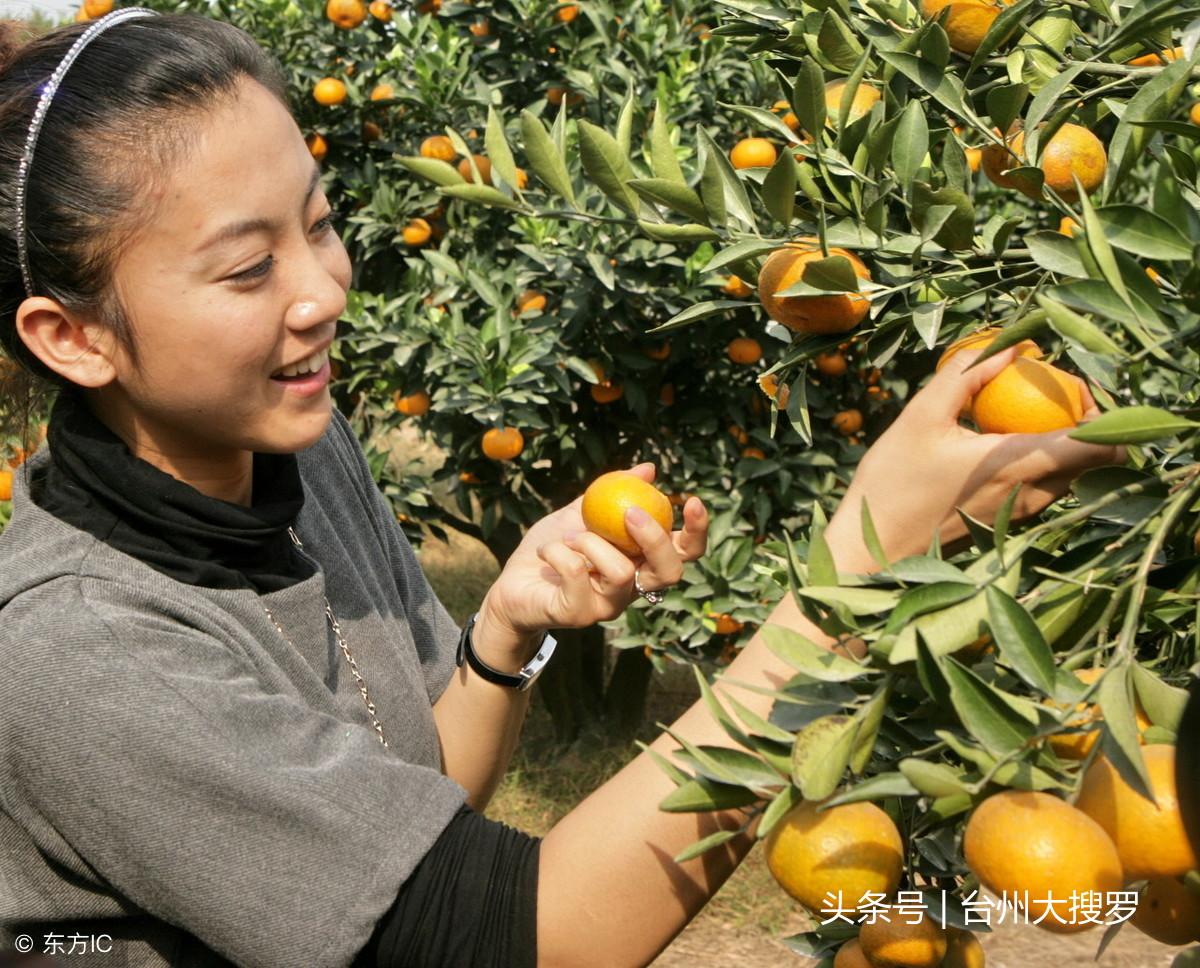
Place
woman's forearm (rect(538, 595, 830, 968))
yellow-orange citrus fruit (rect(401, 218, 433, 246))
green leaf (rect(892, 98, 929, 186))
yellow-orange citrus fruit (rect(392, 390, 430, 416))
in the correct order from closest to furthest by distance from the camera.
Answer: green leaf (rect(892, 98, 929, 186)), woman's forearm (rect(538, 595, 830, 968)), yellow-orange citrus fruit (rect(392, 390, 430, 416)), yellow-orange citrus fruit (rect(401, 218, 433, 246))

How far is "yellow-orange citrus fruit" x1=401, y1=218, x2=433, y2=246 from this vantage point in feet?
10.8

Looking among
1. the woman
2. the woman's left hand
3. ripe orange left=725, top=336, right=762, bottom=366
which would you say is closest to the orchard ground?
ripe orange left=725, top=336, right=762, bottom=366

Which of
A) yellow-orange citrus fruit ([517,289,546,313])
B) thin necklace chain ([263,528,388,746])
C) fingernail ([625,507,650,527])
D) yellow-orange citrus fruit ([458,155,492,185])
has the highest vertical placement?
fingernail ([625,507,650,527])

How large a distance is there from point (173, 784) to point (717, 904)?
7.97ft

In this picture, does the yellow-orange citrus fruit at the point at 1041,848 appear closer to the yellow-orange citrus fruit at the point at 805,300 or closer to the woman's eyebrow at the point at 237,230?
the yellow-orange citrus fruit at the point at 805,300

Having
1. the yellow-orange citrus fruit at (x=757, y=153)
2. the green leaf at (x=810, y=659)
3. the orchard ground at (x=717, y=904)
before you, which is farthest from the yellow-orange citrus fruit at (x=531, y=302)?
the green leaf at (x=810, y=659)

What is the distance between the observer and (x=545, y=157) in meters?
1.09

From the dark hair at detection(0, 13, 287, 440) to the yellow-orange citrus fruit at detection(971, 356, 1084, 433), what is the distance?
709 millimetres

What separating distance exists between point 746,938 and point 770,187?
2.54 metres

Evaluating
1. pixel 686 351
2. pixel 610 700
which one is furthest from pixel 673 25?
pixel 610 700

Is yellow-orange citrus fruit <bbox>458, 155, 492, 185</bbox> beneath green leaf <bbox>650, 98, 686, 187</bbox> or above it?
beneath

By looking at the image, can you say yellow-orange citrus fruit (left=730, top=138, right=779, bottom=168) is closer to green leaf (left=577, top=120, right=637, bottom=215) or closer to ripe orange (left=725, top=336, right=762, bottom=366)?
green leaf (left=577, top=120, right=637, bottom=215)

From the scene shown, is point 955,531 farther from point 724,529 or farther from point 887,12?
point 724,529

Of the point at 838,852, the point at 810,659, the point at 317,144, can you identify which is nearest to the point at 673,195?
the point at 810,659
